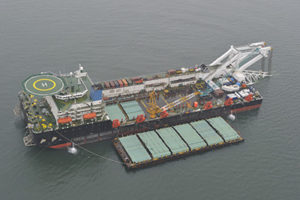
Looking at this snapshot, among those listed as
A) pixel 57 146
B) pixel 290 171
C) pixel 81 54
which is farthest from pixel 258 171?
pixel 81 54

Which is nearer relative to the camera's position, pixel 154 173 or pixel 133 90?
pixel 154 173

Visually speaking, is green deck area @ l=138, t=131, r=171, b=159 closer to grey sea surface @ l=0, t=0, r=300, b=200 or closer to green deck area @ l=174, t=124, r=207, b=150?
grey sea surface @ l=0, t=0, r=300, b=200

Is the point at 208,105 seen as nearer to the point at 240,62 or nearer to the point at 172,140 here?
the point at 172,140

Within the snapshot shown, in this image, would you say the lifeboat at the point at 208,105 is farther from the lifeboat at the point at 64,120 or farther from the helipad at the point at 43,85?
the helipad at the point at 43,85

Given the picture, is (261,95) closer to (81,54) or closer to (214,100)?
(214,100)

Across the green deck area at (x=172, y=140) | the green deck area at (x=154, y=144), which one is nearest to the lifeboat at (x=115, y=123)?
the green deck area at (x=154, y=144)

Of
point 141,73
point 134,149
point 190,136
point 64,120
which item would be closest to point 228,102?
point 190,136
